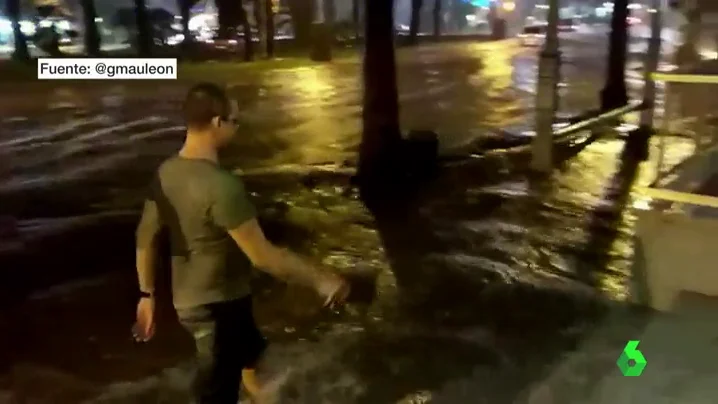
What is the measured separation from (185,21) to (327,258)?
479 centimetres

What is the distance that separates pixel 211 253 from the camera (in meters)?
3.55

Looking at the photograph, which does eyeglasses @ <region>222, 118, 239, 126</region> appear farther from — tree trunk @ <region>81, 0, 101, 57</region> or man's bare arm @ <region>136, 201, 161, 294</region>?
tree trunk @ <region>81, 0, 101, 57</region>

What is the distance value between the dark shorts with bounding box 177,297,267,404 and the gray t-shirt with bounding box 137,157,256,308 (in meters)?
0.05

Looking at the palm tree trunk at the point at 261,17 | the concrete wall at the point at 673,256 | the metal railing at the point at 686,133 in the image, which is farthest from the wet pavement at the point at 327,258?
the palm tree trunk at the point at 261,17

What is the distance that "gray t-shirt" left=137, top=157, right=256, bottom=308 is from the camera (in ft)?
11.1

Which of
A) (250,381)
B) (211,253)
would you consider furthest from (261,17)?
(211,253)

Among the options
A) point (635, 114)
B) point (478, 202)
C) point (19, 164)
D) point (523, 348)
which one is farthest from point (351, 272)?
point (635, 114)

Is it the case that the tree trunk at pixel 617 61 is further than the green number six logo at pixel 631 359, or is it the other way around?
the tree trunk at pixel 617 61

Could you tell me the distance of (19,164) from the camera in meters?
11.7

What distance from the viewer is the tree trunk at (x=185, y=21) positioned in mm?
10734

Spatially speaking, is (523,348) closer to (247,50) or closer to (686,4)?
(686,4)

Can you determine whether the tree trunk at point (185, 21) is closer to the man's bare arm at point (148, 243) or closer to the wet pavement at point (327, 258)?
the wet pavement at point (327, 258)

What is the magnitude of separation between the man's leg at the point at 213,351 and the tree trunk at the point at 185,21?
7777 millimetres

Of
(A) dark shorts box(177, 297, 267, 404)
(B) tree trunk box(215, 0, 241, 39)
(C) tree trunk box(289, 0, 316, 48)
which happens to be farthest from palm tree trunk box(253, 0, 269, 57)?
(A) dark shorts box(177, 297, 267, 404)
